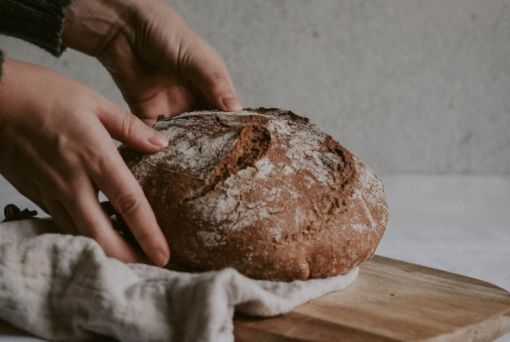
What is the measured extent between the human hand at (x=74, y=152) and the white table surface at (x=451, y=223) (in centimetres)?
78

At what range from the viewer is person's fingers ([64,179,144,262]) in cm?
137

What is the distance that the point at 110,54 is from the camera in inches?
77.8

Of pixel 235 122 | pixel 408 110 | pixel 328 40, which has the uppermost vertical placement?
pixel 235 122

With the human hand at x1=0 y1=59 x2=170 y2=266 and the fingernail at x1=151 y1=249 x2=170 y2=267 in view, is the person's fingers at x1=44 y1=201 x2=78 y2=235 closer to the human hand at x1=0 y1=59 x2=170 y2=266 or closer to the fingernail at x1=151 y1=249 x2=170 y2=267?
the human hand at x1=0 y1=59 x2=170 y2=266

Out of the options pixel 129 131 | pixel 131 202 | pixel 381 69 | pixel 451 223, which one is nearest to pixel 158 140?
pixel 129 131

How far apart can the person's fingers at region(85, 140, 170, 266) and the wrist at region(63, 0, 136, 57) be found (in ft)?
2.15

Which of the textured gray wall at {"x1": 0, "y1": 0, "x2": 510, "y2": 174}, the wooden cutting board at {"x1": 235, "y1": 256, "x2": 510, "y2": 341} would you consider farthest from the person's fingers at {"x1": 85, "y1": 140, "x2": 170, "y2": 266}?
the textured gray wall at {"x1": 0, "y1": 0, "x2": 510, "y2": 174}

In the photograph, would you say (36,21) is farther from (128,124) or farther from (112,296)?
(112,296)

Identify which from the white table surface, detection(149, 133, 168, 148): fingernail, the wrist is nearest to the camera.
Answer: detection(149, 133, 168, 148): fingernail

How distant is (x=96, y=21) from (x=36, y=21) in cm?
17

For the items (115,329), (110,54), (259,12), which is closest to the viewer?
(115,329)

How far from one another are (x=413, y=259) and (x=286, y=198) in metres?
0.75

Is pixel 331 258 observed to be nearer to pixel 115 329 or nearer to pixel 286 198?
pixel 286 198

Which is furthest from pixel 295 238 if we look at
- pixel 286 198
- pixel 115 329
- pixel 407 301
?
pixel 115 329
